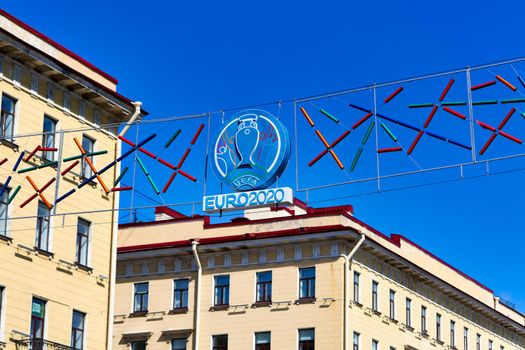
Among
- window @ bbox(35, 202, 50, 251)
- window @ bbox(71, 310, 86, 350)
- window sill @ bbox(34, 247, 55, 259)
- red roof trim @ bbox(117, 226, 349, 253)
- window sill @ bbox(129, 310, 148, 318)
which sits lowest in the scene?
window @ bbox(71, 310, 86, 350)

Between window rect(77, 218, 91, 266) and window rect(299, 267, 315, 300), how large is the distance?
18.0 m

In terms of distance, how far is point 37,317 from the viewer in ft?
139

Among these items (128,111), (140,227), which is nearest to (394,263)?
(140,227)

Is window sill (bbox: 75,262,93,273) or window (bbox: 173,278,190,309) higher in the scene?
window (bbox: 173,278,190,309)

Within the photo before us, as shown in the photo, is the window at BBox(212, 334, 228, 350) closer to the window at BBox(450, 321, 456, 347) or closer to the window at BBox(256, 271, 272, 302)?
the window at BBox(256, 271, 272, 302)

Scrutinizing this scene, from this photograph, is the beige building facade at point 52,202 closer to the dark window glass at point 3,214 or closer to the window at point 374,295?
the dark window glass at point 3,214

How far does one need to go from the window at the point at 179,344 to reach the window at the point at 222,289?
2.32 m

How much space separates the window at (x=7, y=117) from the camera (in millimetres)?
41844

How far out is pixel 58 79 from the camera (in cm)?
4419

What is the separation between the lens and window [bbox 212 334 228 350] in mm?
62125

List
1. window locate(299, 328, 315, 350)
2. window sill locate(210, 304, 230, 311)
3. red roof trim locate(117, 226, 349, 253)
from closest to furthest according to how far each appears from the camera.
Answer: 1. window locate(299, 328, 315, 350)
2. red roof trim locate(117, 226, 349, 253)
3. window sill locate(210, 304, 230, 311)

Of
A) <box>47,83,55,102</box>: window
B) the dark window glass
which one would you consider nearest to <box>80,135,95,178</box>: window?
<box>47,83,55,102</box>: window

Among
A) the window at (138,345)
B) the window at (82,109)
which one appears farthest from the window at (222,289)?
the window at (82,109)

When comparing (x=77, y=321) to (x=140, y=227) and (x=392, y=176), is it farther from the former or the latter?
(x=140, y=227)
